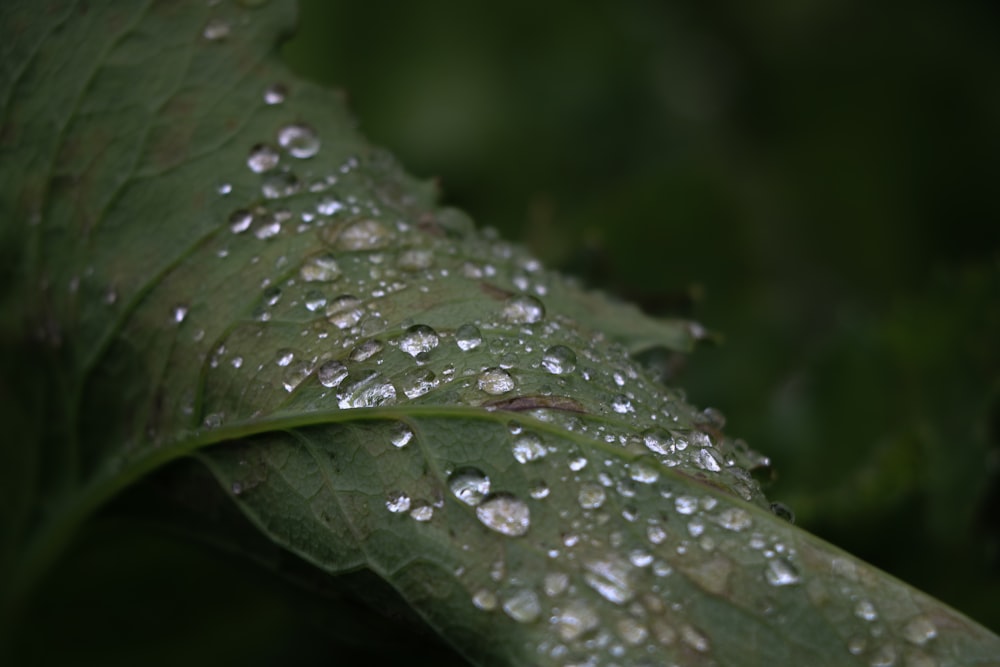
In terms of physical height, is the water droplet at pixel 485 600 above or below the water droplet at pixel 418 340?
below

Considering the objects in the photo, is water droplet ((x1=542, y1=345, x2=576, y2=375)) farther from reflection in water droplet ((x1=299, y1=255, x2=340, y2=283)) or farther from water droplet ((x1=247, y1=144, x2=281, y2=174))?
water droplet ((x1=247, y1=144, x2=281, y2=174))

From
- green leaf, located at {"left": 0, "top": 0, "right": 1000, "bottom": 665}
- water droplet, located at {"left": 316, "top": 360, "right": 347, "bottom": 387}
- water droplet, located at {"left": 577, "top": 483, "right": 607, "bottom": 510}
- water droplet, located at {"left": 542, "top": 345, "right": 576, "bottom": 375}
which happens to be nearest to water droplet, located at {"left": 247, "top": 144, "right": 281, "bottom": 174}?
green leaf, located at {"left": 0, "top": 0, "right": 1000, "bottom": 665}

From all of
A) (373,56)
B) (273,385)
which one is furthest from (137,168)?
(373,56)

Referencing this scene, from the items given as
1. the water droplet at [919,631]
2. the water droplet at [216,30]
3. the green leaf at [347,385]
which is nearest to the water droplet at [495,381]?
the green leaf at [347,385]

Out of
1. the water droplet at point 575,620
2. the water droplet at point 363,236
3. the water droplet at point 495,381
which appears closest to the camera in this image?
the water droplet at point 575,620

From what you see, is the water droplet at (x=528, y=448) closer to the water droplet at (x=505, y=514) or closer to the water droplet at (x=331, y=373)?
the water droplet at (x=505, y=514)

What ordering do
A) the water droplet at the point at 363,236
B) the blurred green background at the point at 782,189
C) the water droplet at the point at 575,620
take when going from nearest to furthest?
the water droplet at the point at 575,620, the water droplet at the point at 363,236, the blurred green background at the point at 782,189
